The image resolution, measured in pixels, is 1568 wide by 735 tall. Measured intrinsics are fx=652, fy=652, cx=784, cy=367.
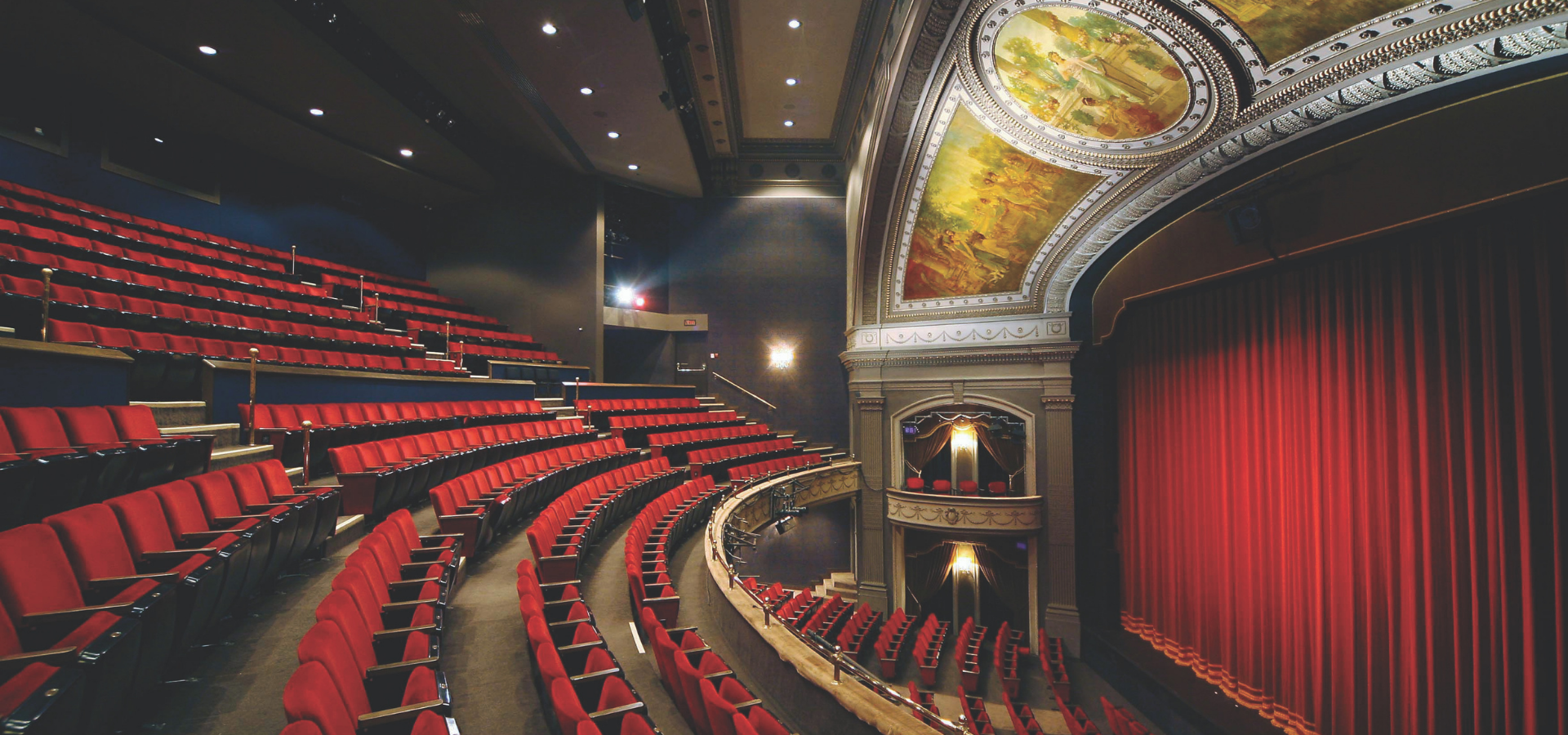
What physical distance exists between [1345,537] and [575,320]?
5859mm

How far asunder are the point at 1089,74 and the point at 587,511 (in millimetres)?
3272

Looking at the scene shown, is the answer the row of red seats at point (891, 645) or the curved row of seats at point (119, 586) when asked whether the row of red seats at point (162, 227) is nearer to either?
the curved row of seats at point (119, 586)

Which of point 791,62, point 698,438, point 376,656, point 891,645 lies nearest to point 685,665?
point 376,656

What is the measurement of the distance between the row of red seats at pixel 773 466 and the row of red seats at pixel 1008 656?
197 centimetres

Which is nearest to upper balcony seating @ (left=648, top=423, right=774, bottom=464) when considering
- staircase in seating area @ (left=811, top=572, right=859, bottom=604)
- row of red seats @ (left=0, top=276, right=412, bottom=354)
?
staircase in seating area @ (left=811, top=572, right=859, bottom=604)

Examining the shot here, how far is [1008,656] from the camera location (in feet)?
15.4

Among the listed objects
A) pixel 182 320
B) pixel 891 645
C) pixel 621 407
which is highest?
pixel 182 320

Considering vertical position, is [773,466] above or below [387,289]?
below

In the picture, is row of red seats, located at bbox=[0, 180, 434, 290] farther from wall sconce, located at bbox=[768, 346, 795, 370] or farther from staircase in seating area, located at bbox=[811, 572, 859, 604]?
staircase in seating area, located at bbox=[811, 572, 859, 604]

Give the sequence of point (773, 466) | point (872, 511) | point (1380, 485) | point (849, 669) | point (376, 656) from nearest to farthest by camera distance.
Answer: point (376, 656) < point (849, 669) < point (1380, 485) < point (773, 466) < point (872, 511)

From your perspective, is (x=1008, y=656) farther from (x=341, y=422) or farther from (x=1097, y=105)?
(x=341, y=422)

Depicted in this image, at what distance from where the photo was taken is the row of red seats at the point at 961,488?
5.51 m

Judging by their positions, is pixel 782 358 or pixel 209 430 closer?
pixel 209 430

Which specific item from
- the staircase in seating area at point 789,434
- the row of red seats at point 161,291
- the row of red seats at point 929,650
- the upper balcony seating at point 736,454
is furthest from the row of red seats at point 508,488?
the staircase in seating area at point 789,434
